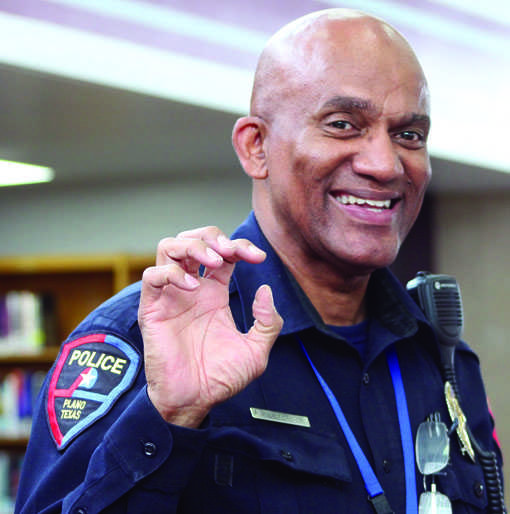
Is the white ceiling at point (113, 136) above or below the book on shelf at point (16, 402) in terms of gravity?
above

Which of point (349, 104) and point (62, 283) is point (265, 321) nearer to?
point (349, 104)

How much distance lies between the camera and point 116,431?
1060 millimetres

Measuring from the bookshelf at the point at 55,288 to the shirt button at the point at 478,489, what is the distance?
3123 millimetres

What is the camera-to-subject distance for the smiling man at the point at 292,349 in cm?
104

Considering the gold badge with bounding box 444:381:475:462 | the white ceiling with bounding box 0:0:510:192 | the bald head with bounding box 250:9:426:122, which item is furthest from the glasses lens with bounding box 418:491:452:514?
the white ceiling with bounding box 0:0:510:192

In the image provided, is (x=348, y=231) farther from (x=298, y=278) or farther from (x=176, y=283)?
(x=176, y=283)

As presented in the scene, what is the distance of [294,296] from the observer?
1.42 meters

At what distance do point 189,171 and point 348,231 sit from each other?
328cm

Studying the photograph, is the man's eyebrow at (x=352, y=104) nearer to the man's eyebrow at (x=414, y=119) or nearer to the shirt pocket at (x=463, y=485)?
the man's eyebrow at (x=414, y=119)

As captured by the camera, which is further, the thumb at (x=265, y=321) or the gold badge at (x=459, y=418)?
the gold badge at (x=459, y=418)

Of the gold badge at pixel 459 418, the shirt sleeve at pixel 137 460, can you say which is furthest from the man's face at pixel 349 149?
the shirt sleeve at pixel 137 460

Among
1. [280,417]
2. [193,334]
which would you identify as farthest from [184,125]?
[193,334]

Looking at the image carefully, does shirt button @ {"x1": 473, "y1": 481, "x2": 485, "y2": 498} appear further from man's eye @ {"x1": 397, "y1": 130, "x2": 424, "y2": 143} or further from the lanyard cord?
man's eye @ {"x1": 397, "y1": 130, "x2": 424, "y2": 143}

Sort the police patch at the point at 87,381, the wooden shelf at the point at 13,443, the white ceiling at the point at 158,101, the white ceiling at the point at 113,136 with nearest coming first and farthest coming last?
the police patch at the point at 87,381 < the white ceiling at the point at 158,101 < the white ceiling at the point at 113,136 < the wooden shelf at the point at 13,443
